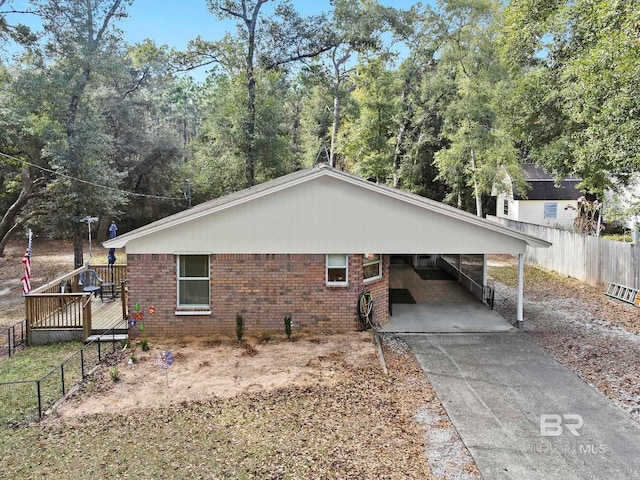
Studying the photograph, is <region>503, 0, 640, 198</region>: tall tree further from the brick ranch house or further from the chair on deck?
the chair on deck

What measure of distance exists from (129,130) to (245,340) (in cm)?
2689

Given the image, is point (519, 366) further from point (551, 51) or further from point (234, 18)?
point (234, 18)

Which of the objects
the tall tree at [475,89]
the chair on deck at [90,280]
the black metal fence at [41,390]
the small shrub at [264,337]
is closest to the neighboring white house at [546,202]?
the tall tree at [475,89]

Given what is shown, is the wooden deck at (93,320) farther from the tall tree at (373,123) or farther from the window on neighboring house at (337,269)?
the tall tree at (373,123)

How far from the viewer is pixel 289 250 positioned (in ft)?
40.2

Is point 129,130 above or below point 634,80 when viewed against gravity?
above

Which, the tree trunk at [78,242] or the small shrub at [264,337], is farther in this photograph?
the tree trunk at [78,242]

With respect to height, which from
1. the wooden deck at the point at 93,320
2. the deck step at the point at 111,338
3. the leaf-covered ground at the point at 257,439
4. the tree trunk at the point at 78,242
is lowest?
the leaf-covered ground at the point at 257,439

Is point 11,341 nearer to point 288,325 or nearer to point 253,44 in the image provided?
point 288,325

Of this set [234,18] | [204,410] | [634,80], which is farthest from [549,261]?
[234,18]

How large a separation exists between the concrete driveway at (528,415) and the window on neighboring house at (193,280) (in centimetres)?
548

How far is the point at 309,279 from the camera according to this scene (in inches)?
488

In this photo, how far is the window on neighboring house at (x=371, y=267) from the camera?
12.9m

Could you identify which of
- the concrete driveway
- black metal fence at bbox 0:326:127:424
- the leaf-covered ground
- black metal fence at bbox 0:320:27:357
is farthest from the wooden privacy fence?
black metal fence at bbox 0:320:27:357
